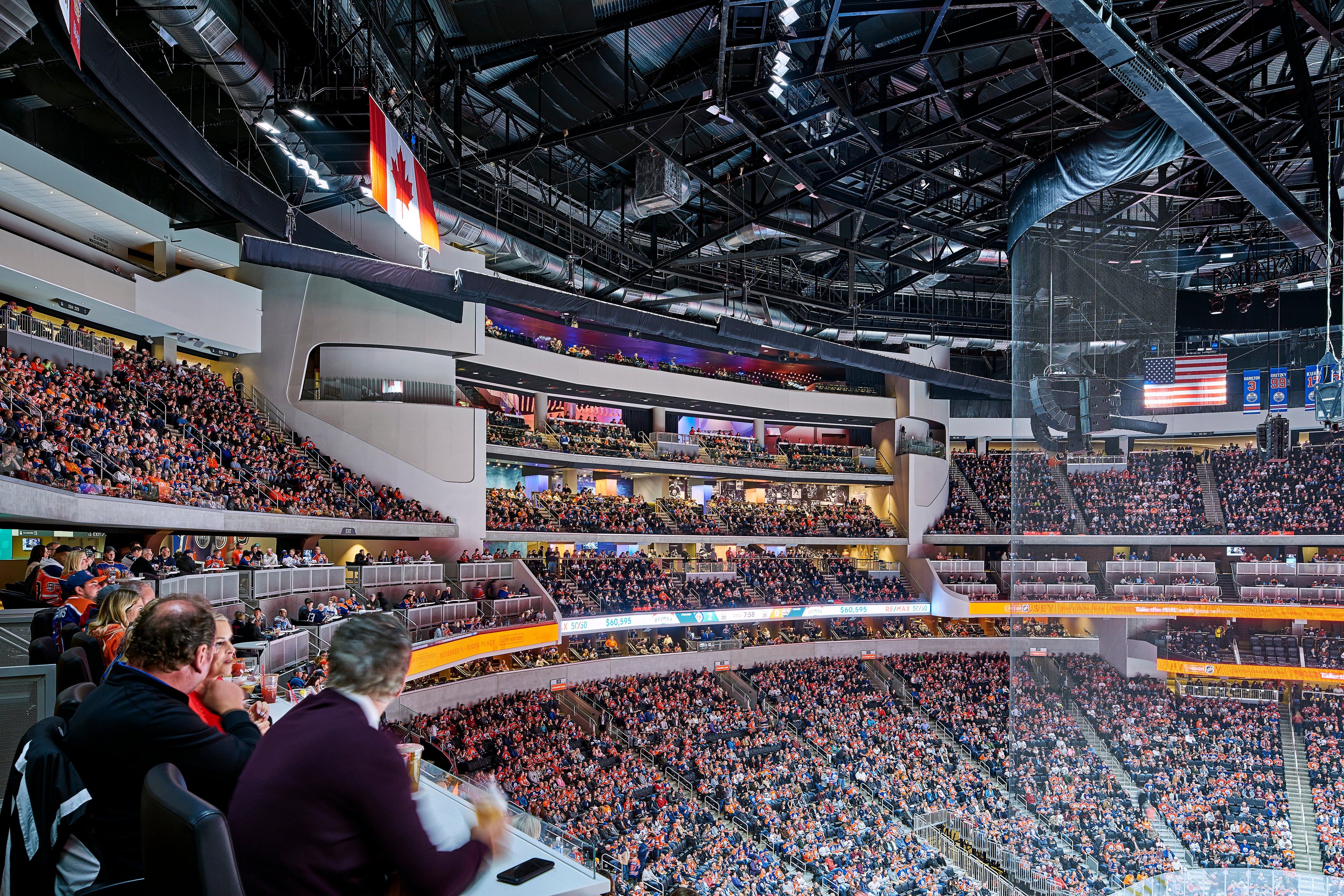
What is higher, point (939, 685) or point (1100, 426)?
point (1100, 426)

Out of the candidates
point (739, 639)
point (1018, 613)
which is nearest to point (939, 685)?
point (739, 639)

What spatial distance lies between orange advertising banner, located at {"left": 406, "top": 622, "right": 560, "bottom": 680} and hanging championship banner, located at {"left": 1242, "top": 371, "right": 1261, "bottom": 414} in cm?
1747

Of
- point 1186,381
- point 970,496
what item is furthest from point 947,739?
point 970,496

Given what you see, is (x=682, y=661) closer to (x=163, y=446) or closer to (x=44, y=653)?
(x=163, y=446)

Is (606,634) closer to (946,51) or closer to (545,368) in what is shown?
(545,368)

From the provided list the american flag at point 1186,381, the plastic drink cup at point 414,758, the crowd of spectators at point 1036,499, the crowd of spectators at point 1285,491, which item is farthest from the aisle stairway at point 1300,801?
the plastic drink cup at point 414,758

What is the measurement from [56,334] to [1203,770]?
972 inches

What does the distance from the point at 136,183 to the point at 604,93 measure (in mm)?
10134

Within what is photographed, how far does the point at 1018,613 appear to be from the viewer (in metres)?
15.4

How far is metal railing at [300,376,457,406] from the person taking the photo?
25.9 metres

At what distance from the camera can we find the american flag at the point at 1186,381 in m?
15.2

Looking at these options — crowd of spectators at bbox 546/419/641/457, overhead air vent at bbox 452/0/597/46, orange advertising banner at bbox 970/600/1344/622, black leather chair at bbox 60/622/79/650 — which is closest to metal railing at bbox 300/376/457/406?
crowd of spectators at bbox 546/419/641/457

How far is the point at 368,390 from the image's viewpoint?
2600cm

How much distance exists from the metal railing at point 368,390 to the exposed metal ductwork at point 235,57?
1161 cm
